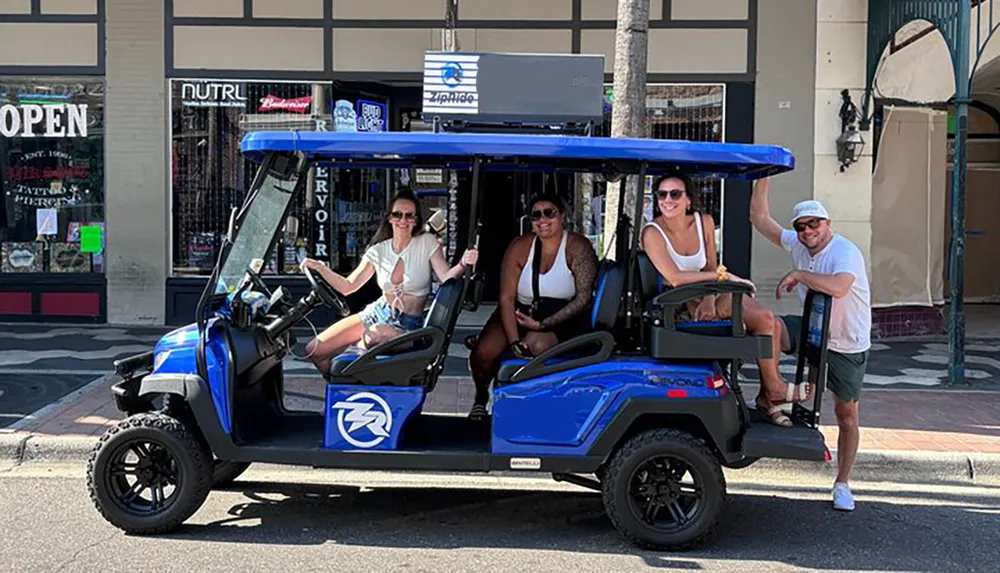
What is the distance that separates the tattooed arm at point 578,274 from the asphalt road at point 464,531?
1177mm

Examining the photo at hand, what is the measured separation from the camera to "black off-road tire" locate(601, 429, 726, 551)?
15.9 ft

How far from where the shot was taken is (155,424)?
4.97m

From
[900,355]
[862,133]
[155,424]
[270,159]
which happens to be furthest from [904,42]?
[155,424]

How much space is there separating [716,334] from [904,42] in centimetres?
810

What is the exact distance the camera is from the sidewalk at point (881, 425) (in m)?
6.54

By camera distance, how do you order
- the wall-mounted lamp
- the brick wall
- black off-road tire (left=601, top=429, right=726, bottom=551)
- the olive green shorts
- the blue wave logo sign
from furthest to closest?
the brick wall, the wall-mounted lamp, the blue wave logo sign, the olive green shorts, black off-road tire (left=601, top=429, right=726, bottom=551)

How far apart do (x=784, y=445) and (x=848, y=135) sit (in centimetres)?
717

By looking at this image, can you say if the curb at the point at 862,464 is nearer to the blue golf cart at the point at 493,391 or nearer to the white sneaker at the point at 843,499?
the white sneaker at the point at 843,499

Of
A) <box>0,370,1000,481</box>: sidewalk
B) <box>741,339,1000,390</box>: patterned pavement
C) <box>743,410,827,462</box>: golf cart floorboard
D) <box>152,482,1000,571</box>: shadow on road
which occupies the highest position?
<box>743,410,827,462</box>: golf cart floorboard

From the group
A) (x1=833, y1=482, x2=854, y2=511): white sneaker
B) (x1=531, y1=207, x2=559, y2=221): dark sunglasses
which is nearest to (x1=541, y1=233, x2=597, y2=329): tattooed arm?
(x1=531, y1=207, x2=559, y2=221): dark sunglasses

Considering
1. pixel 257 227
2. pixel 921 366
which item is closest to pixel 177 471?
pixel 257 227

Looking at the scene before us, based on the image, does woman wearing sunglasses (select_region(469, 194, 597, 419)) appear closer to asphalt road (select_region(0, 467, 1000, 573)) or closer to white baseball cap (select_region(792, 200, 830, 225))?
asphalt road (select_region(0, 467, 1000, 573))

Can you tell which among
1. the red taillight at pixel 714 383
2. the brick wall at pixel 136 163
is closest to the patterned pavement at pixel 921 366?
the red taillight at pixel 714 383

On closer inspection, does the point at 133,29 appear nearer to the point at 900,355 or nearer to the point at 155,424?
the point at 155,424
